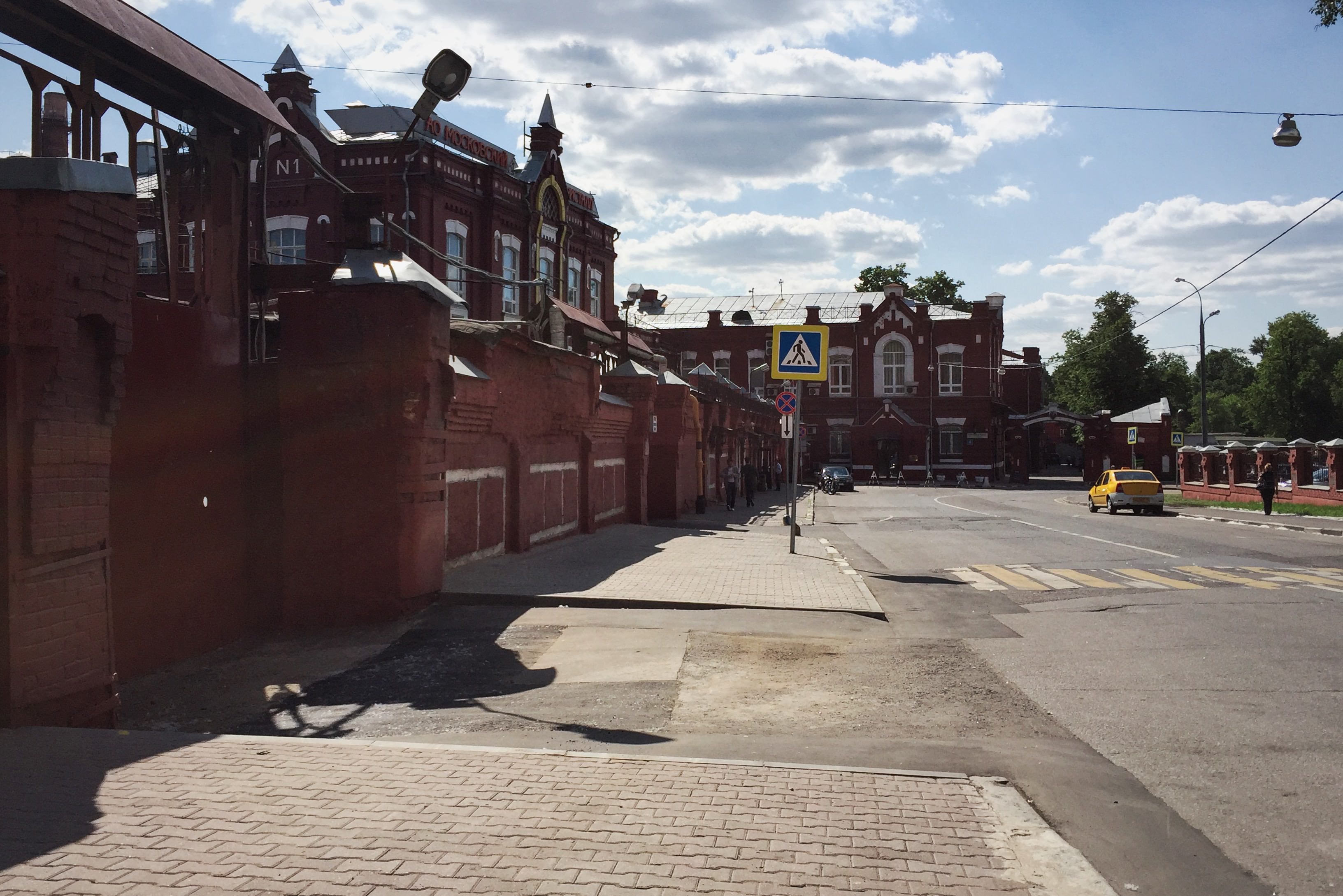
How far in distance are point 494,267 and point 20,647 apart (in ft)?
84.9

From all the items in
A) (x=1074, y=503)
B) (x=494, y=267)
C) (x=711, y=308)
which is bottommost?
(x=1074, y=503)

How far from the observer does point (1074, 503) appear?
44.6 metres

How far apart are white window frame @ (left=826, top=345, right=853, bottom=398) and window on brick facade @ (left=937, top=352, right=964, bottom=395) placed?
5837 mm

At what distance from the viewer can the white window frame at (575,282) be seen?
36894mm

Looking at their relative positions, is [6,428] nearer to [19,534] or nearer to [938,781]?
[19,534]

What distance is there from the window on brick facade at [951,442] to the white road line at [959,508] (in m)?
23.8

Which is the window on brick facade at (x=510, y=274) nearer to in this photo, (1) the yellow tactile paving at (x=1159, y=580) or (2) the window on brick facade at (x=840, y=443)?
(1) the yellow tactile paving at (x=1159, y=580)

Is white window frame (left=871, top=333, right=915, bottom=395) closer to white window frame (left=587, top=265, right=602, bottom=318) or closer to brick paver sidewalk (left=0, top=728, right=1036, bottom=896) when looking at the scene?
white window frame (left=587, top=265, right=602, bottom=318)

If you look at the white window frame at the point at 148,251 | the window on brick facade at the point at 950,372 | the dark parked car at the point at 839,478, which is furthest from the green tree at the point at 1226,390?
the white window frame at the point at 148,251

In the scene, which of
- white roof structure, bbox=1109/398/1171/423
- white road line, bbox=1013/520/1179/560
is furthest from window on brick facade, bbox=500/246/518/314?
white roof structure, bbox=1109/398/1171/423

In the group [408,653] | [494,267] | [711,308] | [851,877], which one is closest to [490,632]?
[408,653]

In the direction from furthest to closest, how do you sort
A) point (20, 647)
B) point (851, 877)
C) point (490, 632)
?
point (490, 632), point (20, 647), point (851, 877)

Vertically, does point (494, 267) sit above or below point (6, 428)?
above

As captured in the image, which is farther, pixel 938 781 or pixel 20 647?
pixel 20 647
